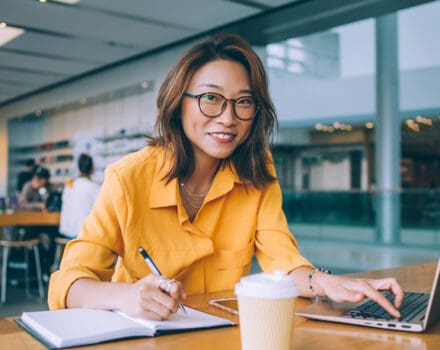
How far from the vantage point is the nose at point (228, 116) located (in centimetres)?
132

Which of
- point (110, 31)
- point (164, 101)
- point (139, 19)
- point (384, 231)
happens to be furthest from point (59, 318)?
point (384, 231)

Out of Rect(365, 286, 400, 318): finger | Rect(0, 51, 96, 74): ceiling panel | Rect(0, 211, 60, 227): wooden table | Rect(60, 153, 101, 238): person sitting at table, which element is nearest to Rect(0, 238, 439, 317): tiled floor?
Rect(0, 211, 60, 227): wooden table

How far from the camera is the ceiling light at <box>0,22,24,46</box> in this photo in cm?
608

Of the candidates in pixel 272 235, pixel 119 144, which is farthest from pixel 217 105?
pixel 119 144

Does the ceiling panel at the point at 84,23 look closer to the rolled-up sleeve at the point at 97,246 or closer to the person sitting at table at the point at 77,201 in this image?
the person sitting at table at the point at 77,201

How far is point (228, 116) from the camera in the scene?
131cm

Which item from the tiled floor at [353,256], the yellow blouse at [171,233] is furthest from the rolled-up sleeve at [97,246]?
the tiled floor at [353,256]

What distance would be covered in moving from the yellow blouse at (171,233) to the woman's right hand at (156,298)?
0.23 metres

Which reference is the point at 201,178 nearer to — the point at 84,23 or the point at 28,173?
the point at 84,23

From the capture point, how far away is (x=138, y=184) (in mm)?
1314

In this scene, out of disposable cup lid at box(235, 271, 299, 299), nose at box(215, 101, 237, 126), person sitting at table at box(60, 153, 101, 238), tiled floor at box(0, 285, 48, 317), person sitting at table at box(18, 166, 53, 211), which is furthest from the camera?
person sitting at table at box(18, 166, 53, 211)

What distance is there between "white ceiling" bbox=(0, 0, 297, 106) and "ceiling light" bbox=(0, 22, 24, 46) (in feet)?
0.25

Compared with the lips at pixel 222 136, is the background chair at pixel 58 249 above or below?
below

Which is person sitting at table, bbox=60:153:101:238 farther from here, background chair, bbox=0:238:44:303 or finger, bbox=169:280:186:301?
finger, bbox=169:280:186:301
